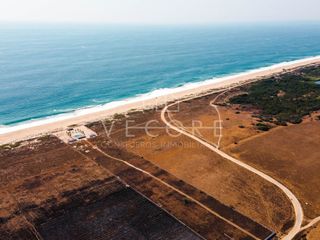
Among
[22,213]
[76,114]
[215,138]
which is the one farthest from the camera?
[76,114]

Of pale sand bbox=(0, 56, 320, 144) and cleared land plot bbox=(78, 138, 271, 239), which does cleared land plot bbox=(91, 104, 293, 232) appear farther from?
pale sand bbox=(0, 56, 320, 144)

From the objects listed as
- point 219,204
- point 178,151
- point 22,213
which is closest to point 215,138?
point 178,151

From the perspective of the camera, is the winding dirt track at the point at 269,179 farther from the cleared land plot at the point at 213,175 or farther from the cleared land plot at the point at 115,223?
the cleared land plot at the point at 115,223

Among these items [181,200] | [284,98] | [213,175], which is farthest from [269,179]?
[284,98]

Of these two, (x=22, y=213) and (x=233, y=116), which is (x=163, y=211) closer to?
(x=22, y=213)

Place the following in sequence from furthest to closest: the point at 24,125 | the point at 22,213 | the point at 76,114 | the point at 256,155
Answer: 1. the point at 76,114
2. the point at 24,125
3. the point at 256,155
4. the point at 22,213

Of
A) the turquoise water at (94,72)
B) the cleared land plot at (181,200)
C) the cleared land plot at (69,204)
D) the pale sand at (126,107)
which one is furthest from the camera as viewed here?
the turquoise water at (94,72)

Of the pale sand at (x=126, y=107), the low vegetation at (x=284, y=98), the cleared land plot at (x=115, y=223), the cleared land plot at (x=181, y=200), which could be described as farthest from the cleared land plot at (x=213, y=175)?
the low vegetation at (x=284, y=98)

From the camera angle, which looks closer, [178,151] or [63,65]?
[178,151]
